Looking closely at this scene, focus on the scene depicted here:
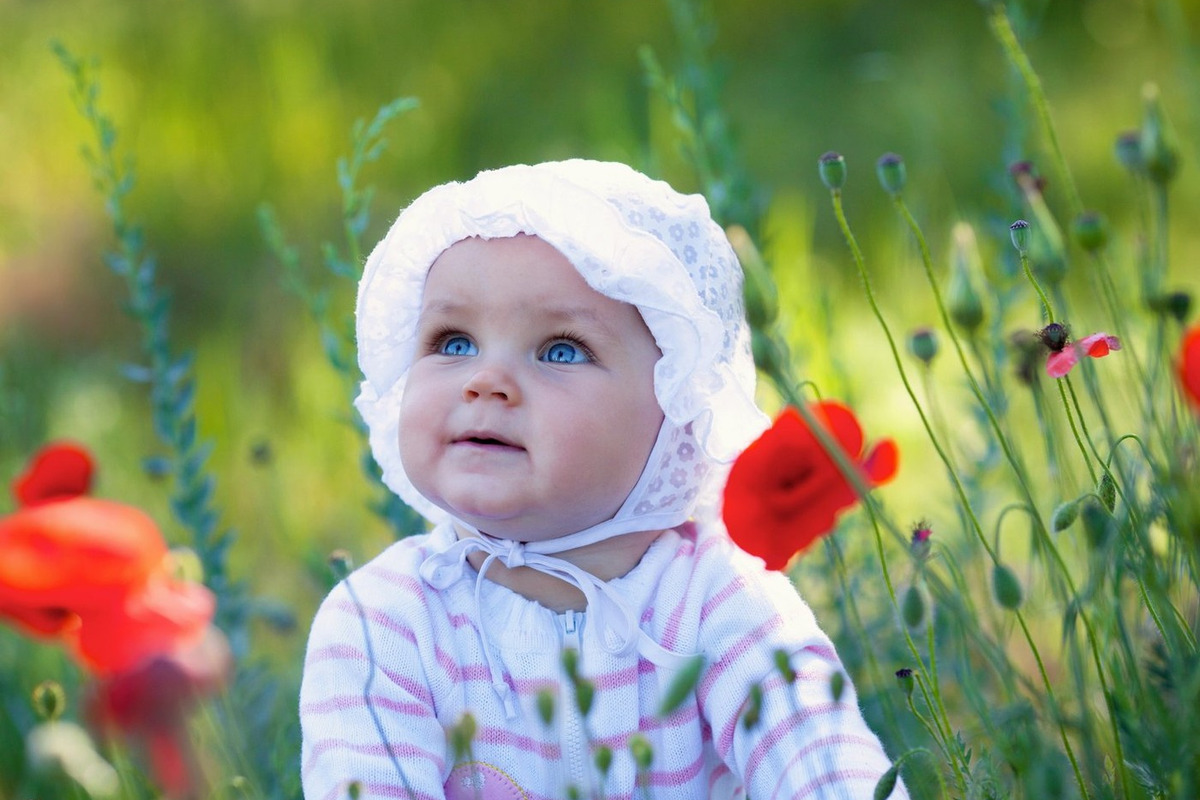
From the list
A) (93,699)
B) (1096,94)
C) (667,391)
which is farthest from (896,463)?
(1096,94)

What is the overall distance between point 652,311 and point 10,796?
1026mm

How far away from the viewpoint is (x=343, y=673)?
131cm

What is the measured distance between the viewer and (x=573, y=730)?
1312 mm

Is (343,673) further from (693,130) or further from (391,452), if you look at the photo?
(693,130)

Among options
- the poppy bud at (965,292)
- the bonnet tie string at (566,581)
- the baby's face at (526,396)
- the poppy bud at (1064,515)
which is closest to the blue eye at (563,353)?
the baby's face at (526,396)

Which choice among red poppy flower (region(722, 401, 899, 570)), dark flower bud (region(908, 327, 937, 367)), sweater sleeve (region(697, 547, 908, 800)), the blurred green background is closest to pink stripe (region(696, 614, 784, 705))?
sweater sleeve (region(697, 547, 908, 800))

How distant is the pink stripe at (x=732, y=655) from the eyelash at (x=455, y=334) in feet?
0.97

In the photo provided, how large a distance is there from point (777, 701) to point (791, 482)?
0.26 metres

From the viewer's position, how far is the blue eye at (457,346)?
1.37 m

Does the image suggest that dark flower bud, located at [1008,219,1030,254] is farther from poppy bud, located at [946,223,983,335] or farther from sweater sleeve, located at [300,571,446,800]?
sweater sleeve, located at [300,571,446,800]

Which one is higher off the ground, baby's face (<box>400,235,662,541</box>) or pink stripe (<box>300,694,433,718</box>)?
baby's face (<box>400,235,662,541</box>)

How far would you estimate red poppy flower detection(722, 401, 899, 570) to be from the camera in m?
1.09

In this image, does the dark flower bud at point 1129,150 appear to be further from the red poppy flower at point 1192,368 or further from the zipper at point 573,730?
the zipper at point 573,730

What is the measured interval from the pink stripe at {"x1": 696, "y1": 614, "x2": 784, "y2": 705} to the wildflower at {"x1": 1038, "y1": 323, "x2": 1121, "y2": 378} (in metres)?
0.38
